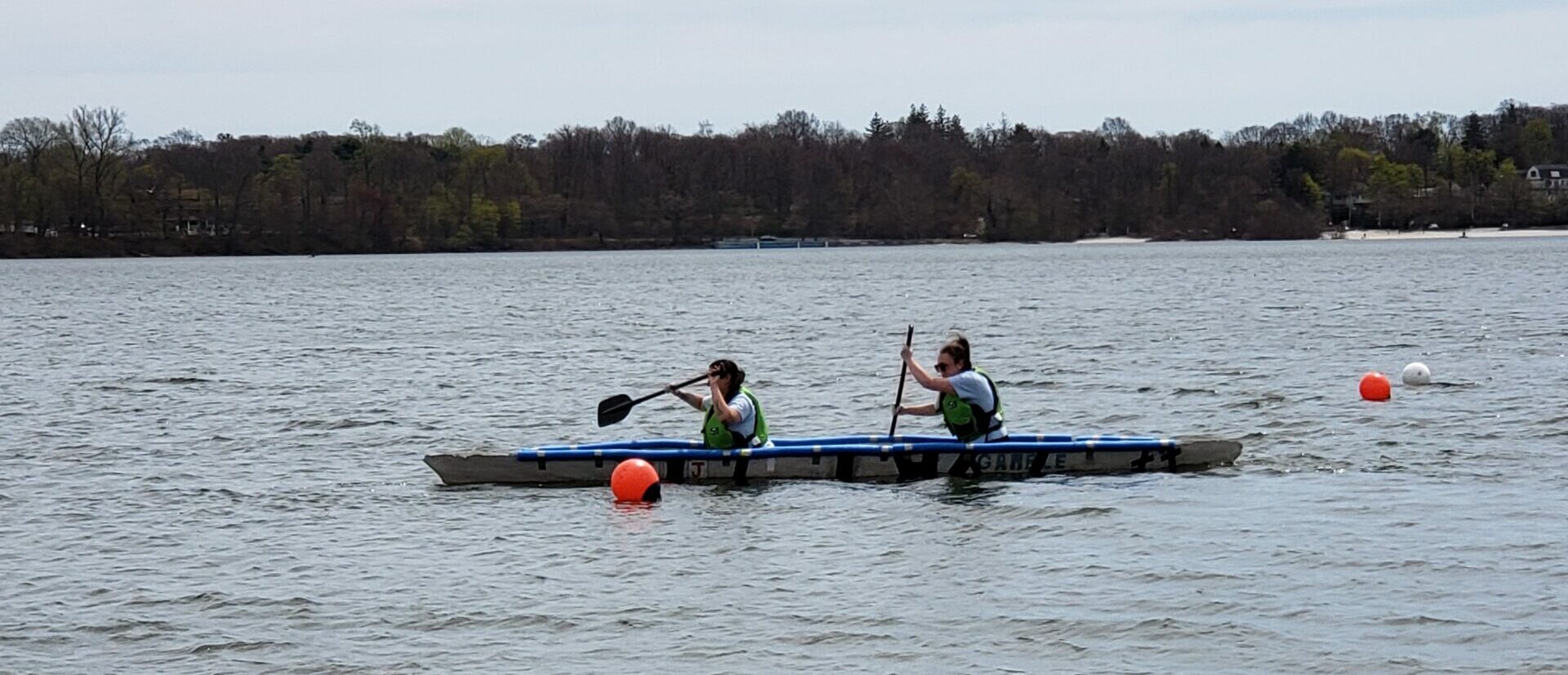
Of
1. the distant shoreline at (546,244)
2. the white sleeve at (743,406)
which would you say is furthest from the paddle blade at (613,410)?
Result: the distant shoreline at (546,244)

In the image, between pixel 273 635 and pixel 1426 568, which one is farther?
pixel 1426 568

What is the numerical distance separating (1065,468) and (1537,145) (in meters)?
187

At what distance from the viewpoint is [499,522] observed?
16547 mm

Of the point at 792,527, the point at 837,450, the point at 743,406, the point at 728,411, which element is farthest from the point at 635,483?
the point at 837,450

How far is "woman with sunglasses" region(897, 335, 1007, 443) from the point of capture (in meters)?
18.1

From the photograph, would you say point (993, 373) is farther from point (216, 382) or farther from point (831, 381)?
point (216, 382)

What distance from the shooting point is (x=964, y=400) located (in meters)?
18.2

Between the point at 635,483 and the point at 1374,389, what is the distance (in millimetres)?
11894

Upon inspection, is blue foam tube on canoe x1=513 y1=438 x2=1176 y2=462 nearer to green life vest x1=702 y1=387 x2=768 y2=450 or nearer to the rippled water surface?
green life vest x1=702 y1=387 x2=768 y2=450

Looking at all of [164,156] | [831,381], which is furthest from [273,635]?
[164,156]

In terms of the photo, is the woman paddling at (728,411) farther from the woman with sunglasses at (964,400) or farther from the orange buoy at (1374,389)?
the orange buoy at (1374,389)

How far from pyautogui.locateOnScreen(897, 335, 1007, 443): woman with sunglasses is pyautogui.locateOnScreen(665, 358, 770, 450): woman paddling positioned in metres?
1.36

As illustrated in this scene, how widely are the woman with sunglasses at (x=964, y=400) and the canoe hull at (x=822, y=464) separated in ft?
0.81

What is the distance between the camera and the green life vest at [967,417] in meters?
18.3
